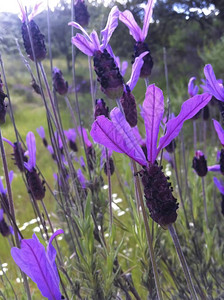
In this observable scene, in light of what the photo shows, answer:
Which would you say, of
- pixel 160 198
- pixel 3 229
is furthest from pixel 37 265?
pixel 3 229

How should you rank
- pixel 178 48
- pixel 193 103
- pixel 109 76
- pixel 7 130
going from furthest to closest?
pixel 178 48 → pixel 7 130 → pixel 109 76 → pixel 193 103

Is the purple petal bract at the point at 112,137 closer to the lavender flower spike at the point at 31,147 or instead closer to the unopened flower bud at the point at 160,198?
the unopened flower bud at the point at 160,198

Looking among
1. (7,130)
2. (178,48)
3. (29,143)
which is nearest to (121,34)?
(178,48)

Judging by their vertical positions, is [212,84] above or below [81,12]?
below

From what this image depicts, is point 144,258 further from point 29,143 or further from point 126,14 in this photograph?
point 126,14

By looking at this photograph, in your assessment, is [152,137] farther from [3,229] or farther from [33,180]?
[3,229]

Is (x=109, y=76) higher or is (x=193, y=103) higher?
(x=109, y=76)
